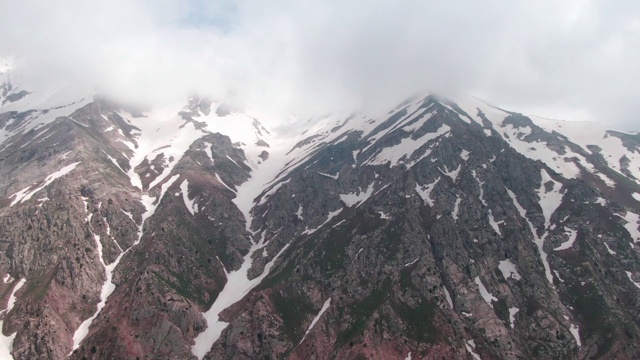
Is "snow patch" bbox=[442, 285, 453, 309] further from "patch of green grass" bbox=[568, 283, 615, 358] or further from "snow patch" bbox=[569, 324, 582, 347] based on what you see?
"patch of green grass" bbox=[568, 283, 615, 358]

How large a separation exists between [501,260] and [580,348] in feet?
160

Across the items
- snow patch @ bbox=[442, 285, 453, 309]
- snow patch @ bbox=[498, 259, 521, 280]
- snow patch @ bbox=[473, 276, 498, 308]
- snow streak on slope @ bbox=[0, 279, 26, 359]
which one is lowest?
snow streak on slope @ bbox=[0, 279, 26, 359]

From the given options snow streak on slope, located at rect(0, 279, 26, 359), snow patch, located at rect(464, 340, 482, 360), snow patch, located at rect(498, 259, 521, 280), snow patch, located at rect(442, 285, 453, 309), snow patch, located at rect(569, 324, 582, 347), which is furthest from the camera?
snow patch, located at rect(498, 259, 521, 280)

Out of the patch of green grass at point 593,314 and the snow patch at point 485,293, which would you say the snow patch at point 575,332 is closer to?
the patch of green grass at point 593,314

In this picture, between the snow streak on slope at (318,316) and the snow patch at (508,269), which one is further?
the snow patch at (508,269)

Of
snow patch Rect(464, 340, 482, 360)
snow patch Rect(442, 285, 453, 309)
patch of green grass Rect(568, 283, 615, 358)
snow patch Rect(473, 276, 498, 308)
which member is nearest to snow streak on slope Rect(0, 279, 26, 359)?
snow patch Rect(464, 340, 482, 360)

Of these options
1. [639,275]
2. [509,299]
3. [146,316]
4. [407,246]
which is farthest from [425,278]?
[146,316]

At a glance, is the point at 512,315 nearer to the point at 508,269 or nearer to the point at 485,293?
the point at 485,293

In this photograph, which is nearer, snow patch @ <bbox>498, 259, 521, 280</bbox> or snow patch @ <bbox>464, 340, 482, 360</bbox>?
snow patch @ <bbox>464, 340, 482, 360</bbox>

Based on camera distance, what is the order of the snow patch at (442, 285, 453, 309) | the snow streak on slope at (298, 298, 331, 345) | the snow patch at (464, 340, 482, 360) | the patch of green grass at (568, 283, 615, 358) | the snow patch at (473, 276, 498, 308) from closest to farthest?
the snow patch at (464, 340, 482, 360) < the patch of green grass at (568, 283, 615, 358) < the snow streak on slope at (298, 298, 331, 345) < the snow patch at (442, 285, 453, 309) < the snow patch at (473, 276, 498, 308)

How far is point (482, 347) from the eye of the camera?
158 metres

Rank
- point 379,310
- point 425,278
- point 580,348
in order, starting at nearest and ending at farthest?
Answer: point 580,348 → point 379,310 → point 425,278

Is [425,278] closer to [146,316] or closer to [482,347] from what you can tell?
[482,347]

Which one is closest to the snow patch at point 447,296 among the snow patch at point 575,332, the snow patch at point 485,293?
Answer: the snow patch at point 485,293
